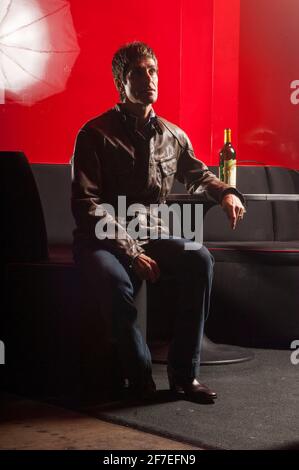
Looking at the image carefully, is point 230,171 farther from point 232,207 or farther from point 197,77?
point 197,77

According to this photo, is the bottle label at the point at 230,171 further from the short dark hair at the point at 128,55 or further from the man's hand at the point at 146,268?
the man's hand at the point at 146,268

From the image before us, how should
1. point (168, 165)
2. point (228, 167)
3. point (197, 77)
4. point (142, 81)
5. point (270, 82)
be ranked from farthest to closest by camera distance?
point (270, 82)
point (197, 77)
point (228, 167)
point (168, 165)
point (142, 81)

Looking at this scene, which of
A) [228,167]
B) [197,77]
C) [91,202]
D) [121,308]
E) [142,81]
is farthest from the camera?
[197,77]

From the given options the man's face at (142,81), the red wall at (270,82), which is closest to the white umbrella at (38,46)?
the red wall at (270,82)

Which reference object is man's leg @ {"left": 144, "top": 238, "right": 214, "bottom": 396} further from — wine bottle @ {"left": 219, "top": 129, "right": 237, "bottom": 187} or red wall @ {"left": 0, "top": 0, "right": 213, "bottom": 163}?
red wall @ {"left": 0, "top": 0, "right": 213, "bottom": 163}

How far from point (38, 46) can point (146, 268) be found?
8.08ft

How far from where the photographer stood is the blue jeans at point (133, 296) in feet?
8.79

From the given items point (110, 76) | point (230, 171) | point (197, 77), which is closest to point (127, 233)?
point (230, 171)

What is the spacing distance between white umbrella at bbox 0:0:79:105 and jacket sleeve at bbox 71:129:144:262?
1955 millimetres

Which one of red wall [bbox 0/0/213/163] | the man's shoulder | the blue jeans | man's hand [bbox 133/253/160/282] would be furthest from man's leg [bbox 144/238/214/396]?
red wall [bbox 0/0/213/163]

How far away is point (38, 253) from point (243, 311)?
130 centimetres

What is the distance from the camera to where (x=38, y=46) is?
15.5 feet

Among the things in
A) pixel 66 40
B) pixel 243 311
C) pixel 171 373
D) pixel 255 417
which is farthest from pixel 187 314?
pixel 66 40

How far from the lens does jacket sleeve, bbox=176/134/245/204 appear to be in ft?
9.97
